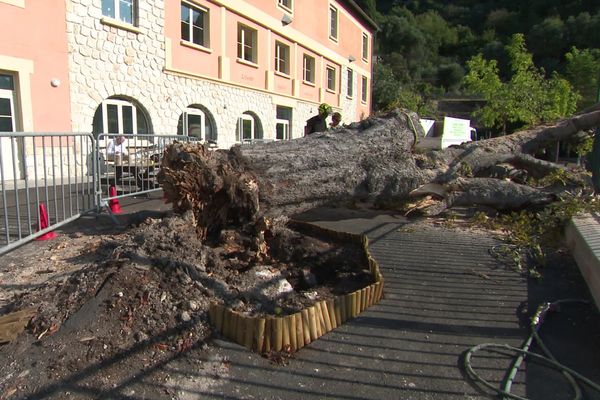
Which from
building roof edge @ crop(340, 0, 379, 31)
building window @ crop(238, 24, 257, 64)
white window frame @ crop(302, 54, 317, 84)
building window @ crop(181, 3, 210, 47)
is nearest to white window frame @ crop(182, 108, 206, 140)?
building window @ crop(181, 3, 210, 47)

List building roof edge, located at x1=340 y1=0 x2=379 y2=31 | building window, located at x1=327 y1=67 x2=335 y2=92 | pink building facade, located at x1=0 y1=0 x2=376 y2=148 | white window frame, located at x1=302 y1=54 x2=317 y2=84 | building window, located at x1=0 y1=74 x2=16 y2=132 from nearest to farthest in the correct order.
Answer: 1. building window, located at x1=0 y1=74 x2=16 y2=132
2. pink building facade, located at x1=0 y1=0 x2=376 y2=148
3. white window frame, located at x1=302 y1=54 x2=317 y2=84
4. building window, located at x1=327 y1=67 x2=335 y2=92
5. building roof edge, located at x1=340 y1=0 x2=379 y2=31

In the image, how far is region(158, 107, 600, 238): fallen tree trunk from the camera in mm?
→ 4359

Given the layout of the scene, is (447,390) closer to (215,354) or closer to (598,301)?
(215,354)

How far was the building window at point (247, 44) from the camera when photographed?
17609 mm

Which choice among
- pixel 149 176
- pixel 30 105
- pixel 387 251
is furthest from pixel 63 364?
pixel 30 105

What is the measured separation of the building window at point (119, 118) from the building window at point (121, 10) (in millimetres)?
2337

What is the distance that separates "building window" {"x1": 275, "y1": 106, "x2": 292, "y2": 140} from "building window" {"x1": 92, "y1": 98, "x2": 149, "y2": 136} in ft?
28.0

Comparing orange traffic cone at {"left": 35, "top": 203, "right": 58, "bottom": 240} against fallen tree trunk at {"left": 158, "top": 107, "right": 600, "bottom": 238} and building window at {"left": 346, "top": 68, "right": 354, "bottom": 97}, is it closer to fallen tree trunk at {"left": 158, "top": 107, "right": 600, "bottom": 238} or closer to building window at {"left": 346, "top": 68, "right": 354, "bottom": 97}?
fallen tree trunk at {"left": 158, "top": 107, "right": 600, "bottom": 238}

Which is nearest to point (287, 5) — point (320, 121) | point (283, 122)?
point (283, 122)

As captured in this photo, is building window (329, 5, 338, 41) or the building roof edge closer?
building window (329, 5, 338, 41)

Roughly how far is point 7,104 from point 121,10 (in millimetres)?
4406

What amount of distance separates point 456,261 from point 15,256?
4546 mm

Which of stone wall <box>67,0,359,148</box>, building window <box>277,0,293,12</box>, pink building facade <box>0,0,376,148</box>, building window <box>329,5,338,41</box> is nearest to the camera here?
pink building facade <box>0,0,376,148</box>

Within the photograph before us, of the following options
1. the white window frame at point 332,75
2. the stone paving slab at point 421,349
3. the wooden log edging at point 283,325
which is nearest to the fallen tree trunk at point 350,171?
the stone paving slab at point 421,349
